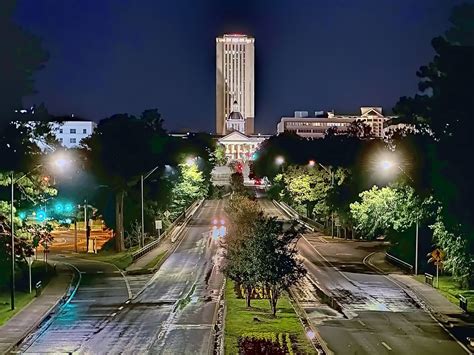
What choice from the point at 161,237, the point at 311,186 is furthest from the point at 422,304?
the point at 311,186

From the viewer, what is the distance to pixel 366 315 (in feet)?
127

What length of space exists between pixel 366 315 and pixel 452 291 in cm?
956

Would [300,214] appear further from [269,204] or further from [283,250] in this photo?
[283,250]

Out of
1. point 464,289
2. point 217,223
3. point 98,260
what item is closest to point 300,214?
point 217,223

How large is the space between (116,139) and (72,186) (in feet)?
20.5

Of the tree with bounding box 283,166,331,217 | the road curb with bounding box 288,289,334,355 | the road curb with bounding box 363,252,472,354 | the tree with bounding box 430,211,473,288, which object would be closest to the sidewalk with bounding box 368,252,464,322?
the road curb with bounding box 363,252,472,354

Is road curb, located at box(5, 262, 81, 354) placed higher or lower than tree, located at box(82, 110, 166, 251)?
lower

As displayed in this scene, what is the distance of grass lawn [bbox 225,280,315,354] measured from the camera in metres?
30.5

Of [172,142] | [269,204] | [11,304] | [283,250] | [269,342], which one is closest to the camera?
[269,342]

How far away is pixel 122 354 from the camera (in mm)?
30484

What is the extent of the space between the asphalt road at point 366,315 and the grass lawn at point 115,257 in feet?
46.1

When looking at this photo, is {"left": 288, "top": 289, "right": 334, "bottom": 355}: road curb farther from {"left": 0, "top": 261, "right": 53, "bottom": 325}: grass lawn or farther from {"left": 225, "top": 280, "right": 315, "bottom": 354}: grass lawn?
{"left": 0, "top": 261, "right": 53, "bottom": 325}: grass lawn

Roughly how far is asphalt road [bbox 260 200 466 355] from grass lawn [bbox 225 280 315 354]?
48.8 inches

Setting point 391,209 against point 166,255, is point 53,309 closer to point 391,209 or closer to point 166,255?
point 166,255
